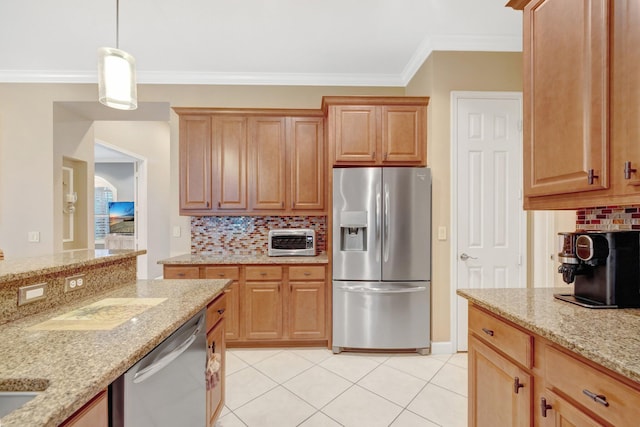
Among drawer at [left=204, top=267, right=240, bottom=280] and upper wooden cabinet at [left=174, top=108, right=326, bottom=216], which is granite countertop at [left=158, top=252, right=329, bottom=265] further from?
upper wooden cabinet at [left=174, top=108, right=326, bottom=216]

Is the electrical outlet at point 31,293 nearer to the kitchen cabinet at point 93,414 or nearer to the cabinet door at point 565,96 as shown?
the kitchen cabinet at point 93,414

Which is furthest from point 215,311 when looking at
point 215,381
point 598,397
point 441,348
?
point 441,348

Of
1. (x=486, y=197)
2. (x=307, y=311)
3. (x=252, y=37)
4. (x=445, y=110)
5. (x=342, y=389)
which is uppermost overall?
(x=252, y=37)

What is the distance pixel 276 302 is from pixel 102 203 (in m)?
5.32

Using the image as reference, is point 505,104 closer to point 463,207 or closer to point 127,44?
point 463,207

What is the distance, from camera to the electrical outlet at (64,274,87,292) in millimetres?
1351

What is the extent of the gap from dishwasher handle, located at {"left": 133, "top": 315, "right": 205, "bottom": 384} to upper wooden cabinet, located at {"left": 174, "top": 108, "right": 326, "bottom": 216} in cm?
186

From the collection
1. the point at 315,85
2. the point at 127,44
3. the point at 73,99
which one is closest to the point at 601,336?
the point at 315,85

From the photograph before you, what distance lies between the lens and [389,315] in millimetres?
2697

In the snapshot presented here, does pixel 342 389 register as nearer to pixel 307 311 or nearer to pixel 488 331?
pixel 307 311

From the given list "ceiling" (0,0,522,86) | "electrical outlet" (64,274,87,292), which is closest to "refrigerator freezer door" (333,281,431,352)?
"electrical outlet" (64,274,87,292)

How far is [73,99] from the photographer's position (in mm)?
3312

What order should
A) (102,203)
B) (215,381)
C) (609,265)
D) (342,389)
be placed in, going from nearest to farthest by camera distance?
(609,265) → (215,381) → (342,389) → (102,203)

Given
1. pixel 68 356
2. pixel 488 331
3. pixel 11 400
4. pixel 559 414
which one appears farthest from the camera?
pixel 488 331
